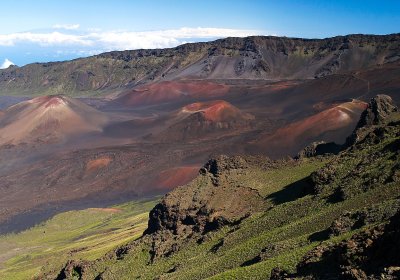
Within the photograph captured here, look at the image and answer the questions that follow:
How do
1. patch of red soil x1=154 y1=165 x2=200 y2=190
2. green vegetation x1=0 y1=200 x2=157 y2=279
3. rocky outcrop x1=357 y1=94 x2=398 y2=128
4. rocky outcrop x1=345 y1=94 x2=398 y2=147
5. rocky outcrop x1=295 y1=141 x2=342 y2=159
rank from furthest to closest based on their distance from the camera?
1. patch of red soil x1=154 y1=165 x2=200 y2=190
2. green vegetation x1=0 y1=200 x2=157 y2=279
3. rocky outcrop x1=357 y1=94 x2=398 y2=128
4. rocky outcrop x1=345 y1=94 x2=398 y2=147
5. rocky outcrop x1=295 y1=141 x2=342 y2=159

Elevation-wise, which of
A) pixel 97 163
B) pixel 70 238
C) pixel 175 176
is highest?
pixel 97 163

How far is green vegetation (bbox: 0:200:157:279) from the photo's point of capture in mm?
65250

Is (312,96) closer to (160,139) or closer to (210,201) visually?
(160,139)

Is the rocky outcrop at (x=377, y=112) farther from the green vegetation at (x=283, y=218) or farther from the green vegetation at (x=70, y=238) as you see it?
the green vegetation at (x=70, y=238)

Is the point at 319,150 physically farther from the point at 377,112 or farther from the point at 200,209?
the point at 200,209

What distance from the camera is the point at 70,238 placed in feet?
290

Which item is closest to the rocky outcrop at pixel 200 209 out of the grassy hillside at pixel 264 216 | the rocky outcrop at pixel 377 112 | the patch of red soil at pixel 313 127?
the grassy hillside at pixel 264 216

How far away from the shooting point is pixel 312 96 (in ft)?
641

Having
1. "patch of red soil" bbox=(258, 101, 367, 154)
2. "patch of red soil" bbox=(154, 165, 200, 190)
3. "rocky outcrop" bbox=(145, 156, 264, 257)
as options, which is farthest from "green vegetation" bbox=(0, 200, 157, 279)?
"patch of red soil" bbox=(258, 101, 367, 154)

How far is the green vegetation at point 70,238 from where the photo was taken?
65250 millimetres

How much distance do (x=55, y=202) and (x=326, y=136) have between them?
6587cm

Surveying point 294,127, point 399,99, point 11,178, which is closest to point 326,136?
point 294,127

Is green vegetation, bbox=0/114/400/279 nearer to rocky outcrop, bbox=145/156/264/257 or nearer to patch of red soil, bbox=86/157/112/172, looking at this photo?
rocky outcrop, bbox=145/156/264/257

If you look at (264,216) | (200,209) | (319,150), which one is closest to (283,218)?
(264,216)
